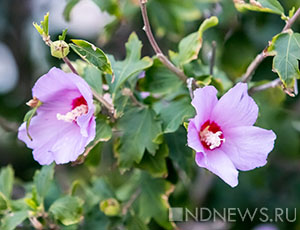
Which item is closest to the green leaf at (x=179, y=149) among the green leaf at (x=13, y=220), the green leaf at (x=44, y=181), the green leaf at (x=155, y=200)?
the green leaf at (x=155, y=200)

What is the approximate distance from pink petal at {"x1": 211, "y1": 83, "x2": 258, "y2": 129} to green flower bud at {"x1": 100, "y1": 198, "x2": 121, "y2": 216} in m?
0.49

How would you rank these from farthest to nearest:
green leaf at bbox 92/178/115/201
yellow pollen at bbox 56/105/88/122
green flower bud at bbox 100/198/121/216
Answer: green leaf at bbox 92/178/115/201 → green flower bud at bbox 100/198/121/216 → yellow pollen at bbox 56/105/88/122

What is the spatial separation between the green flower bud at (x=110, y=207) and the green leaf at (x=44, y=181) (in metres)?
0.19

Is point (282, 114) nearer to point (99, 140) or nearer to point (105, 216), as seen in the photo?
point (105, 216)

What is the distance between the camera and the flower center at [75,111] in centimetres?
106

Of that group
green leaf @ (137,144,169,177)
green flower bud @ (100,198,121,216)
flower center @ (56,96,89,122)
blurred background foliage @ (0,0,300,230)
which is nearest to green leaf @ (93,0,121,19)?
blurred background foliage @ (0,0,300,230)

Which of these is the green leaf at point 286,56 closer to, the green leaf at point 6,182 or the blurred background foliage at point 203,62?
the blurred background foliage at point 203,62

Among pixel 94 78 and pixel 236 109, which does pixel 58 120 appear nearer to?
pixel 94 78

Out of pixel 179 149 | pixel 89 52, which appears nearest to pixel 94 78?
pixel 89 52

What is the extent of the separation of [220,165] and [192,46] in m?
0.38

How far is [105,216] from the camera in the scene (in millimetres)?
1408

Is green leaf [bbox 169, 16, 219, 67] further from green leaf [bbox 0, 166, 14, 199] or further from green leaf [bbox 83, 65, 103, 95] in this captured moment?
green leaf [bbox 0, 166, 14, 199]

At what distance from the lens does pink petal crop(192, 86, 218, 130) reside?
0.95 metres

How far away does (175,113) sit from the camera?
3.80ft
